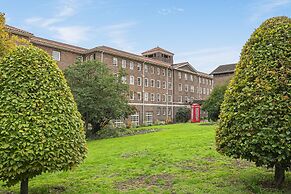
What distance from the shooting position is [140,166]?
9.36 metres

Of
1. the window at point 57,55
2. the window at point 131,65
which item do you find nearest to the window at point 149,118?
the window at point 131,65

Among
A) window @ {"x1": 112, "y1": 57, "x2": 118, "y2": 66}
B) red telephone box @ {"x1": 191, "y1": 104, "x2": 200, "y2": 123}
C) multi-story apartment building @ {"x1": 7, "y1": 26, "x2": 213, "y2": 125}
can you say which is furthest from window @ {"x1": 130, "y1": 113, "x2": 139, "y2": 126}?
red telephone box @ {"x1": 191, "y1": 104, "x2": 200, "y2": 123}

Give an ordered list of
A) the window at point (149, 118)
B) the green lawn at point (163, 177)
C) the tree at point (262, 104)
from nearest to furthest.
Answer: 1. the tree at point (262, 104)
2. the green lawn at point (163, 177)
3. the window at point (149, 118)

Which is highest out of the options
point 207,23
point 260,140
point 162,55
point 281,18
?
point 162,55

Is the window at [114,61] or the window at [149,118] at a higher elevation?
the window at [114,61]

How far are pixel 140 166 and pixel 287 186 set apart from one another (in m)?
4.52

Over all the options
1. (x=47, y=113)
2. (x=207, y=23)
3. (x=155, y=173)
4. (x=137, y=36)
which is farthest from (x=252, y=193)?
(x=137, y=36)

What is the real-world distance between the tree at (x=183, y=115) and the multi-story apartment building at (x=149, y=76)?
46.3 inches

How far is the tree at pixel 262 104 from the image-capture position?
215 inches

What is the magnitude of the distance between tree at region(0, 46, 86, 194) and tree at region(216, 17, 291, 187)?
11.3 ft

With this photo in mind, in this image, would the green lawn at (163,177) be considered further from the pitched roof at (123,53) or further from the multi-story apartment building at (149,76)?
the pitched roof at (123,53)

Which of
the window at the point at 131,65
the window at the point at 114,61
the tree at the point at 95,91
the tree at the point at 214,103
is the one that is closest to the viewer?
the tree at the point at 95,91

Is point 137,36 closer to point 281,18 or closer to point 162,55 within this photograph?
point 281,18

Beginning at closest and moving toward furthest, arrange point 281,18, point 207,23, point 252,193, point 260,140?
1. point 260,140
2. point 252,193
3. point 281,18
4. point 207,23
